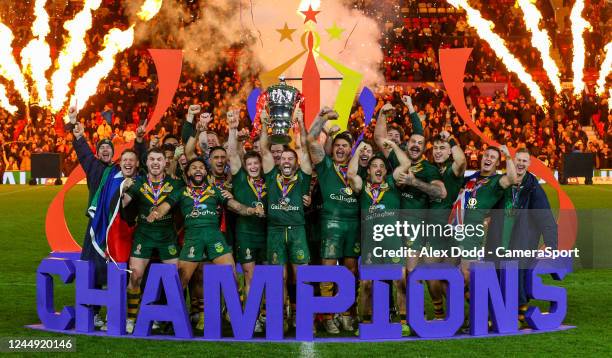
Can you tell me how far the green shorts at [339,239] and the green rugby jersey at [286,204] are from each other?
26 cm

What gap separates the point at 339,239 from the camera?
34.4 ft

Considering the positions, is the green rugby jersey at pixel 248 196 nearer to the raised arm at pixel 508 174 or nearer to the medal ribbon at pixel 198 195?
the medal ribbon at pixel 198 195

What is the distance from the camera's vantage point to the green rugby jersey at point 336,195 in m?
10.5

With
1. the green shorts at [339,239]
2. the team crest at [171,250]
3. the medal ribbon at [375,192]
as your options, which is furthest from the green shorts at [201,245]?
the medal ribbon at [375,192]

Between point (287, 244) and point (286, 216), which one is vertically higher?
point (286, 216)

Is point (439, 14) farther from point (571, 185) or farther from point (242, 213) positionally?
point (242, 213)

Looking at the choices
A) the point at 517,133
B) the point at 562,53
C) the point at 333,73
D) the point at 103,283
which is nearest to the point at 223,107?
the point at 517,133

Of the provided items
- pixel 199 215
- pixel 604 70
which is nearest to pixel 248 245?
pixel 199 215

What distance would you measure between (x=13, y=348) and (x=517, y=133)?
21989 mm

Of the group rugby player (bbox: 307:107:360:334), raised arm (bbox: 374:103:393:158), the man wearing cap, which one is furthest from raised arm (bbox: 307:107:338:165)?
the man wearing cap

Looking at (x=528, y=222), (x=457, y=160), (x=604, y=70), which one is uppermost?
(x=604, y=70)

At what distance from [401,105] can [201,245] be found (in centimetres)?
2161

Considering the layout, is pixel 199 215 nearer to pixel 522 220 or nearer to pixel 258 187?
pixel 258 187

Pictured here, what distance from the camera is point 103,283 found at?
10.8 meters
